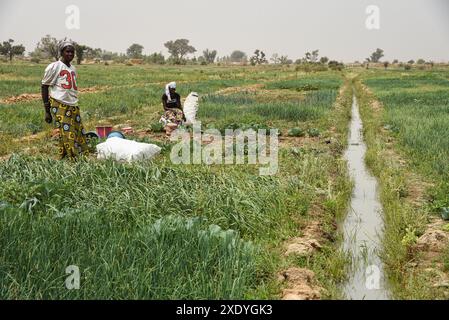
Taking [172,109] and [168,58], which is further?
[168,58]

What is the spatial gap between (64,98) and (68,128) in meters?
0.40

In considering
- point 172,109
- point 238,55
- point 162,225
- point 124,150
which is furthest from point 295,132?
point 238,55

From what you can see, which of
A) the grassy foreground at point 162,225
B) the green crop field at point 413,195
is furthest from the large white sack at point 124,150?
the green crop field at point 413,195

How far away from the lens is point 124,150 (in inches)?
227

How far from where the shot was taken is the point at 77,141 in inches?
235

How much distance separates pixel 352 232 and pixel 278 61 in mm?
78018

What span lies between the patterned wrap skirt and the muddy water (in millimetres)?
3626

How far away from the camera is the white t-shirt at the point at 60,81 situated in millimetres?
5469

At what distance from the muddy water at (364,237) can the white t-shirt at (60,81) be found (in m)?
3.78

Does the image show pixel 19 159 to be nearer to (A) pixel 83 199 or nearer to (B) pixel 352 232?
(A) pixel 83 199

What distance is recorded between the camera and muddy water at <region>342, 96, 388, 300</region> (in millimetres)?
3203

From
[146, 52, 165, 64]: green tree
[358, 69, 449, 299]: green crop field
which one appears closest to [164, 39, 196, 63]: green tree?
[146, 52, 165, 64]: green tree

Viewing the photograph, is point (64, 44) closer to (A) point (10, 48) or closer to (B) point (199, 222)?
(B) point (199, 222)

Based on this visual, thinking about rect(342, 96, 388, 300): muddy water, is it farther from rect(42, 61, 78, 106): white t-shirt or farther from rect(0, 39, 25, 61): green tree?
rect(0, 39, 25, 61): green tree
